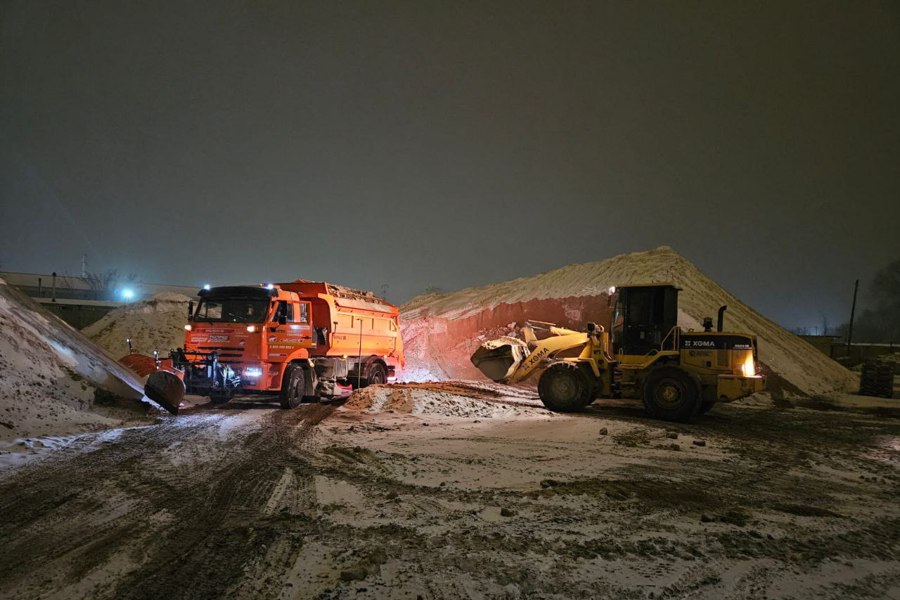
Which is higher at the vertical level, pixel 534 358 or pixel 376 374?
pixel 534 358

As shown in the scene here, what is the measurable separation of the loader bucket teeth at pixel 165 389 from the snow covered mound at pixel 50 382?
1.15ft

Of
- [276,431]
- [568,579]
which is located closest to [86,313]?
[276,431]

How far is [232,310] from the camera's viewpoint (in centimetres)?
1377

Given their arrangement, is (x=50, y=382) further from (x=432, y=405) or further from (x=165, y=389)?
(x=432, y=405)

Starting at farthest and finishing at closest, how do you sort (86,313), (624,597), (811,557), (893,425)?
(86,313) < (893,425) < (811,557) < (624,597)

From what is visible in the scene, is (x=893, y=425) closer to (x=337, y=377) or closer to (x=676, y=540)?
(x=676, y=540)

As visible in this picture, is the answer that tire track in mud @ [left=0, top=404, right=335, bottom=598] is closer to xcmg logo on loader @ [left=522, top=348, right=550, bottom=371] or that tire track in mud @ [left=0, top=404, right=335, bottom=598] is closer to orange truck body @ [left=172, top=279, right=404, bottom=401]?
orange truck body @ [left=172, top=279, right=404, bottom=401]

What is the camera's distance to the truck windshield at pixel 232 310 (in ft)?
44.3

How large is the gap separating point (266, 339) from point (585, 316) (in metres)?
13.4

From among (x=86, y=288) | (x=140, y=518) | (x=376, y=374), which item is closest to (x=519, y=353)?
(x=376, y=374)

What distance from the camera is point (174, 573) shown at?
412 cm

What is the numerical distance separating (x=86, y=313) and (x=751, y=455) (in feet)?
120

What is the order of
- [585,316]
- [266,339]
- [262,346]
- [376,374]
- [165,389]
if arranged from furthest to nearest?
[585,316] < [376,374] < [266,339] < [262,346] < [165,389]

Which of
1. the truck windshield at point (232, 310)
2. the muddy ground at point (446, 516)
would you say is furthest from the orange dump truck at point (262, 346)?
the muddy ground at point (446, 516)
